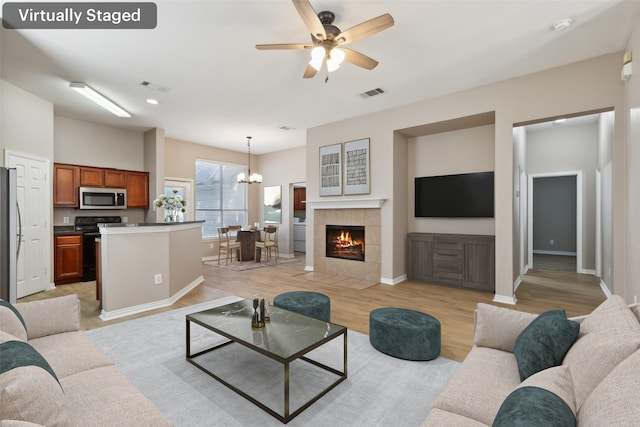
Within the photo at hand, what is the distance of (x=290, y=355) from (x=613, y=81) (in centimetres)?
466

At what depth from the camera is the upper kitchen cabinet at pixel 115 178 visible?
6156 millimetres

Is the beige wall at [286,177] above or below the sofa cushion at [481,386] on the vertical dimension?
above

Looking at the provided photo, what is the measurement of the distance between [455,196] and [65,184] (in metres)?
7.11

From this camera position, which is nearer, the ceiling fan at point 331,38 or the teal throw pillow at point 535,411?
the teal throw pillow at point 535,411

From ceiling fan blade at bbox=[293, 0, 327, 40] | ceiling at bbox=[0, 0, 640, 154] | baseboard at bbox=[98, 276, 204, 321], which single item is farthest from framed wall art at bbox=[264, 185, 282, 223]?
ceiling fan blade at bbox=[293, 0, 327, 40]

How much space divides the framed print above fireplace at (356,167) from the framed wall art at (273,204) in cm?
347

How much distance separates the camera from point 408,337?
2.55 m

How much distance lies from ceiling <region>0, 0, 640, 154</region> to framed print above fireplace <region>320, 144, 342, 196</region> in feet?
3.04

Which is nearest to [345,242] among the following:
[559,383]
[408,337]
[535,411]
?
[408,337]

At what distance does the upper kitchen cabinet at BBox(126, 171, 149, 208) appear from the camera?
21.2 feet

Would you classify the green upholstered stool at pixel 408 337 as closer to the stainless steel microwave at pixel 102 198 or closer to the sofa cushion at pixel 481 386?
the sofa cushion at pixel 481 386

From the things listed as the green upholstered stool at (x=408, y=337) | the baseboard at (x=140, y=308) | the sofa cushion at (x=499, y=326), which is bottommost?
the baseboard at (x=140, y=308)

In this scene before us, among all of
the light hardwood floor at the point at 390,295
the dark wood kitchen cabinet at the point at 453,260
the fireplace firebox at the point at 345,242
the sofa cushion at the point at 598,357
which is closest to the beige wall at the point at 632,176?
the light hardwood floor at the point at 390,295

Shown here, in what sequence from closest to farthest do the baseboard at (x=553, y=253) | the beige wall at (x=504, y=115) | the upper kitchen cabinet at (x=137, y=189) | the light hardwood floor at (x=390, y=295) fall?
the light hardwood floor at (x=390, y=295)
the beige wall at (x=504, y=115)
the upper kitchen cabinet at (x=137, y=189)
the baseboard at (x=553, y=253)
